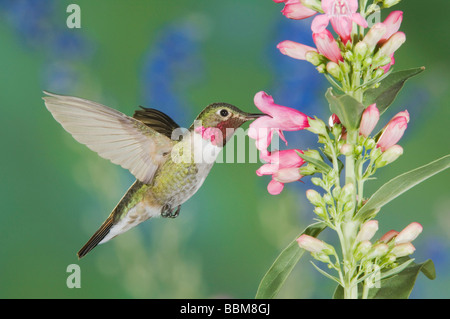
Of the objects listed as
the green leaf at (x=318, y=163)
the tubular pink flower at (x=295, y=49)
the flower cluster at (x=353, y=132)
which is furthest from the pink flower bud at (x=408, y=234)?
the tubular pink flower at (x=295, y=49)

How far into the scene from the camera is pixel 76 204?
1860 mm

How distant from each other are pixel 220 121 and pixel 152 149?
5.0 inches

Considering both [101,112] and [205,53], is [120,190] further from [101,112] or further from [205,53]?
[101,112]

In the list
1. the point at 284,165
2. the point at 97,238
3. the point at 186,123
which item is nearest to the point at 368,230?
the point at 284,165

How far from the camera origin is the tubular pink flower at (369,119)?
46 centimetres

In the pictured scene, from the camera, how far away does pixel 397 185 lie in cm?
48

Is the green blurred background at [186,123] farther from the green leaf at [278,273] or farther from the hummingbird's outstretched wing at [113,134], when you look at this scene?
the green leaf at [278,273]

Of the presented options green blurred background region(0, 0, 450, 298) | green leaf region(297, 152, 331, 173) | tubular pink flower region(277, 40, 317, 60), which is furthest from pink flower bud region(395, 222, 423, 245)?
green blurred background region(0, 0, 450, 298)

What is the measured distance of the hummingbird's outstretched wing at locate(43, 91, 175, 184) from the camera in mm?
690

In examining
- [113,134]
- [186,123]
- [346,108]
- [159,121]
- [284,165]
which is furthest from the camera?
[186,123]

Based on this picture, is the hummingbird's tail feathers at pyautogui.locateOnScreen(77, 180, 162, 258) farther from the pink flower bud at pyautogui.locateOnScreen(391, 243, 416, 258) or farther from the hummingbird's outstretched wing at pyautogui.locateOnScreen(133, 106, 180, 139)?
the pink flower bud at pyautogui.locateOnScreen(391, 243, 416, 258)

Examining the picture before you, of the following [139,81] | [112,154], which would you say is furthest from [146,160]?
[139,81]

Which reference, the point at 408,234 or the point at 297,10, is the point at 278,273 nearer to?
the point at 408,234

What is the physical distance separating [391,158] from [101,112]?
1.29 ft
